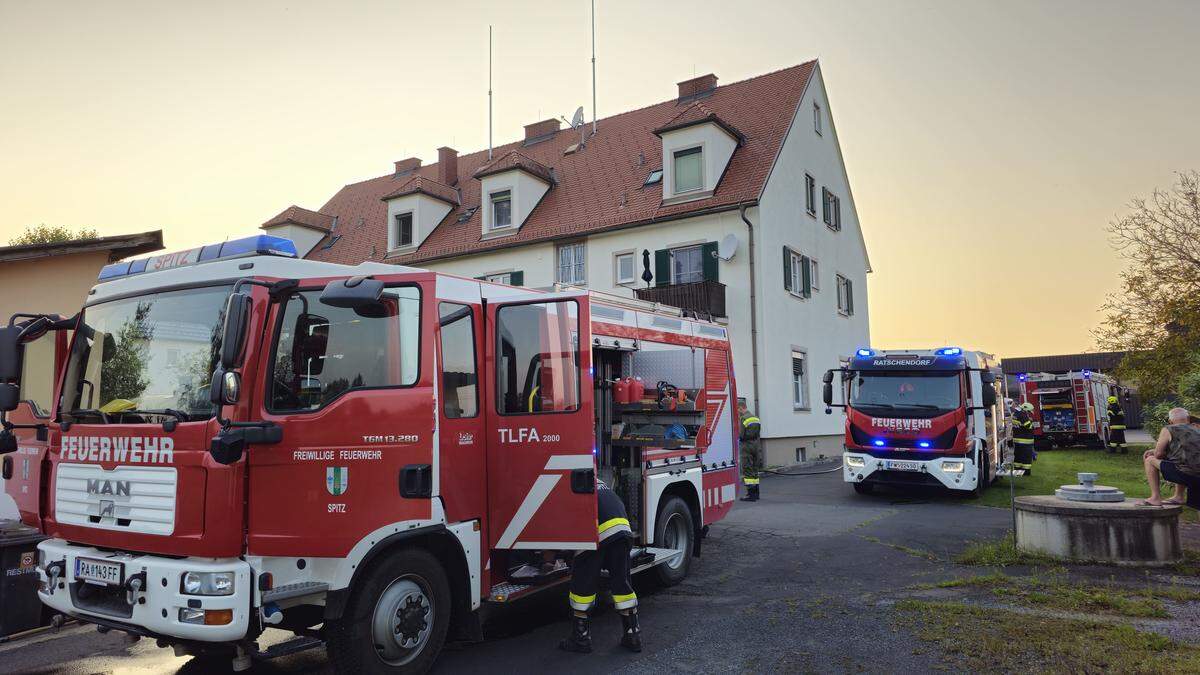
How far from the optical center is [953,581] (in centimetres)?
781

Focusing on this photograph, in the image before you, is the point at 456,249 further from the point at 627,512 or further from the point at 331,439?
the point at 331,439

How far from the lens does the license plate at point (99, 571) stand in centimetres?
459

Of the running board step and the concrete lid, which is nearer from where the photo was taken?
the running board step

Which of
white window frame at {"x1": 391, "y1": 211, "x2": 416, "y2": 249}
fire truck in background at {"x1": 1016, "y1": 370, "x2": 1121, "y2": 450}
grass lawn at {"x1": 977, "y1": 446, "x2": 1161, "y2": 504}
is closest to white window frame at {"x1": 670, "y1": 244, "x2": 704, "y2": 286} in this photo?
grass lawn at {"x1": 977, "y1": 446, "x2": 1161, "y2": 504}

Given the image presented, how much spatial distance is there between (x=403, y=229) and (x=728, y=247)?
1298 centimetres

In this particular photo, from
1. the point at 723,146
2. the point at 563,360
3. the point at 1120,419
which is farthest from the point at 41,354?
the point at 1120,419

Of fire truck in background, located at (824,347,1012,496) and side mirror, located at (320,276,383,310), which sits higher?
side mirror, located at (320,276,383,310)

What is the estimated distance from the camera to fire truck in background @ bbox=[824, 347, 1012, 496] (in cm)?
1343

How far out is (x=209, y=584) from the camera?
4.32 meters

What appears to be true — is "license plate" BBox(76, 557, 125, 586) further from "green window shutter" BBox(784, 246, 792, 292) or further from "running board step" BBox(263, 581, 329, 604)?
"green window shutter" BBox(784, 246, 792, 292)

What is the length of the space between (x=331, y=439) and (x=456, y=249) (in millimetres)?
21536

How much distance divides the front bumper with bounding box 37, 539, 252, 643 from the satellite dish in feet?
56.0

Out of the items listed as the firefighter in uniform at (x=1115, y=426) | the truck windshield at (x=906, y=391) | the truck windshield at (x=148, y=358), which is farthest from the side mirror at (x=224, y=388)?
the firefighter in uniform at (x=1115, y=426)

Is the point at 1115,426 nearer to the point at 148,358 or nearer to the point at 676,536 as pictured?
the point at 676,536
